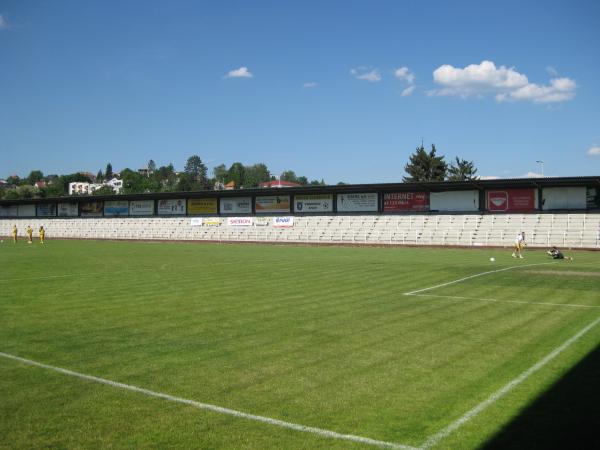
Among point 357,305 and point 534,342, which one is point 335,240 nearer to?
point 357,305

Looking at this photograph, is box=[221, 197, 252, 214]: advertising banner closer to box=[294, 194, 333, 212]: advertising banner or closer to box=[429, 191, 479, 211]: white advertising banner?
box=[294, 194, 333, 212]: advertising banner

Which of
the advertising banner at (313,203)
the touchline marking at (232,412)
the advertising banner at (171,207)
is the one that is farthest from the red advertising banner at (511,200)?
the touchline marking at (232,412)

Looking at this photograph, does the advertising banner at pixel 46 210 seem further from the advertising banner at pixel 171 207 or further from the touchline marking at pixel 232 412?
the touchline marking at pixel 232 412

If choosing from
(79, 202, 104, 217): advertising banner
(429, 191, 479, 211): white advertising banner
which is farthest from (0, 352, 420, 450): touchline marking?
(79, 202, 104, 217): advertising banner

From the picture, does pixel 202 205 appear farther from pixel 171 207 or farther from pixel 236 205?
Result: pixel 171 207

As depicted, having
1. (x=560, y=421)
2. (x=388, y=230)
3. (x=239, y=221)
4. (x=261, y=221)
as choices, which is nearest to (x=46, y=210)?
(x=239, y=221)

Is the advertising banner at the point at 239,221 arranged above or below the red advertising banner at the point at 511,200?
below

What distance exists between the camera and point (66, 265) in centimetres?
2594

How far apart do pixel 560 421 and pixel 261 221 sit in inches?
2315

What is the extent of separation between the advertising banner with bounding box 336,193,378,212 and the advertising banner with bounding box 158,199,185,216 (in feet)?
77.5

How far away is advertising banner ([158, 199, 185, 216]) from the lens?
234ft

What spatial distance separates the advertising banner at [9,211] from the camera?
89356 mm

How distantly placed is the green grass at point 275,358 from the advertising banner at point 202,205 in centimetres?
5114

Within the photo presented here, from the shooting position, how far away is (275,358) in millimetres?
8516
